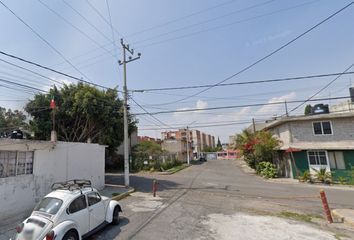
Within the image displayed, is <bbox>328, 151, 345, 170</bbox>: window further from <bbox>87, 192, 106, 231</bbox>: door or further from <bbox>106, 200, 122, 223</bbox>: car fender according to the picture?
<bbox>87, 192, 106, 231</bbox>: door

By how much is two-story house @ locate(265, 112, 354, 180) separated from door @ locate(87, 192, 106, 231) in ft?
59.5

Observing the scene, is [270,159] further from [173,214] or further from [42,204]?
[42,204]

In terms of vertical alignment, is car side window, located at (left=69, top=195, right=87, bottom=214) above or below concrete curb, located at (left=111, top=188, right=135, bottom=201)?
above

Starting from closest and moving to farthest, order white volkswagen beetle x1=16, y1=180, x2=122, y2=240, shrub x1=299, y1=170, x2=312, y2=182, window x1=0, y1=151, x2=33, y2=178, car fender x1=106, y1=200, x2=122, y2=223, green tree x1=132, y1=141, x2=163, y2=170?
white volkswagen beetle x1=16, y1=180, x2=122, y2=240, car fender x1=106, y1=200, x2=122, y2=223, window x1=0, y1=151, x2=33, y2=178, shrub x1=299, y1=170, x2=312, y2=182, green tree x1=132, y1=141, x2=163, y2=170

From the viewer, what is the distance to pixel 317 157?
20672 mm

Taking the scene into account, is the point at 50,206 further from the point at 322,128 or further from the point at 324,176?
the point at 322,128

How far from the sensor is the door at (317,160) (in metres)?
20.2

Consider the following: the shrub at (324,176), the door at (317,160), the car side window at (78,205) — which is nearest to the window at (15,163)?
the car side window at (78,205)

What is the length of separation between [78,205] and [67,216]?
1.92 feet

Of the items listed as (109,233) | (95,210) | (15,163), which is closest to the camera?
(95,210)

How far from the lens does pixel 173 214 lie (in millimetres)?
9797

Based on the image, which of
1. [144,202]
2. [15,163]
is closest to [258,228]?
[144,202]

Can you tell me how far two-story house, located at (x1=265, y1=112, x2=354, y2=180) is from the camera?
1956 centimetres

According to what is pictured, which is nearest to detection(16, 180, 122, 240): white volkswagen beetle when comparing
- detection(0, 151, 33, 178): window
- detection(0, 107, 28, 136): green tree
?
detection(0, 151, 33, 178): window
